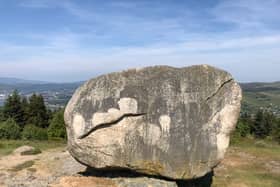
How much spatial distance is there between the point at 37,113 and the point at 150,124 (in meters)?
49.4

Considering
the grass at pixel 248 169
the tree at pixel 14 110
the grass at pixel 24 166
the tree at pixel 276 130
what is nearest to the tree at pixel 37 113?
the tree at pixel 14 110

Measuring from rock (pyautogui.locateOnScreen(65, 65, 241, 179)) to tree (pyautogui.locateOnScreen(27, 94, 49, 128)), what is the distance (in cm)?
4697

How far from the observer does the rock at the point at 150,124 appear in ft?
58.3

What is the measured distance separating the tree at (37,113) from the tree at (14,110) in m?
1.74

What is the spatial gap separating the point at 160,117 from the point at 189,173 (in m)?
3.21

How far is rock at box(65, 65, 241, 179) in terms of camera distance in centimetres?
1778

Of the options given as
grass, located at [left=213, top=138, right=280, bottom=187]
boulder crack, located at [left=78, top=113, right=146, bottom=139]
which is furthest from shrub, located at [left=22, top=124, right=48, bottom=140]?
boulder crack, located at [left=78, top=113, right=146, bottom=139]

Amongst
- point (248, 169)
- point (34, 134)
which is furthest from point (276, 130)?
point (248, 169)

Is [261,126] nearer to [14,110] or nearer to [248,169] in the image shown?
[14,110]

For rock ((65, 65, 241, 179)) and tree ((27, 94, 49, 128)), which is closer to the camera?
rock ((65, 65, 241, 179))

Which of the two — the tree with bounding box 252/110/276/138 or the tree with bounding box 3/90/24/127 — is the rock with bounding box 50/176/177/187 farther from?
the tree with bounding box 252/110/276/138

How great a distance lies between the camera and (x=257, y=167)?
1012 inches

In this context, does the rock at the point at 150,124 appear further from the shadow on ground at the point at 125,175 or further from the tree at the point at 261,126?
the tree at the point at 261,126

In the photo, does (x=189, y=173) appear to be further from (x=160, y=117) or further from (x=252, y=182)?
(x=252, y=182)
